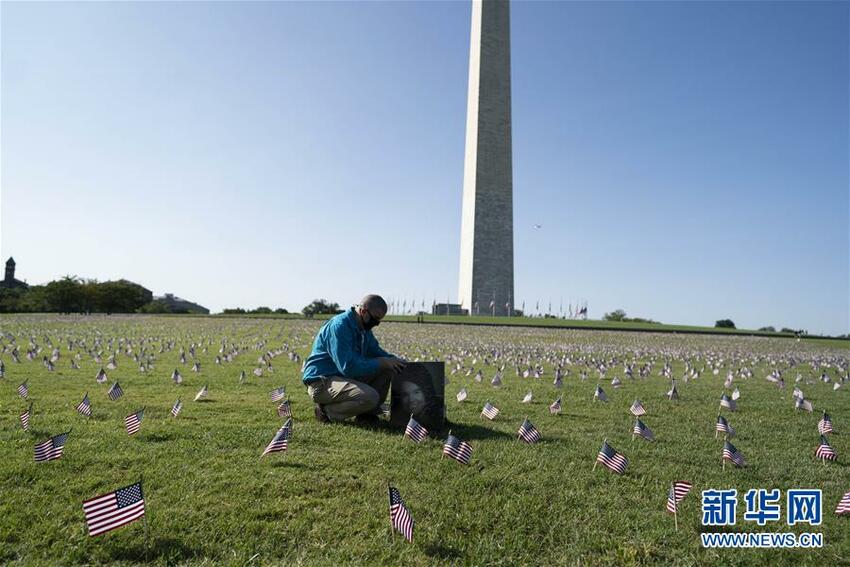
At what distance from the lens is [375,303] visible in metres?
6.99

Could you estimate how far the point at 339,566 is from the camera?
12.0ft

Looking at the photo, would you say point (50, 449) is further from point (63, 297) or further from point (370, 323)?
point (63, 297)

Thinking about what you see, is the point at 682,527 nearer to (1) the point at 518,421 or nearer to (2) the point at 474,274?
(1) the point at 518,421

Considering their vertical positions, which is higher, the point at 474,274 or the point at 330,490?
the point at 474,274

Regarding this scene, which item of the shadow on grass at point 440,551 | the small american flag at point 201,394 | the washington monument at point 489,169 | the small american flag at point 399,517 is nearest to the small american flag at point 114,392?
the small american flag at point 201,394

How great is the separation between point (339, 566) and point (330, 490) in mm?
1252

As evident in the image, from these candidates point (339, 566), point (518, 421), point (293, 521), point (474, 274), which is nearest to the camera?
point (339, 566)

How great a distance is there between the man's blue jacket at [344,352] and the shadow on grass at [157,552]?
3.30 m

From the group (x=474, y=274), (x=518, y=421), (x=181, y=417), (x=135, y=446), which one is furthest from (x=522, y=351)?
(x=474, y=274)

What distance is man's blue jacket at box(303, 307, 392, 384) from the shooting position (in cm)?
698

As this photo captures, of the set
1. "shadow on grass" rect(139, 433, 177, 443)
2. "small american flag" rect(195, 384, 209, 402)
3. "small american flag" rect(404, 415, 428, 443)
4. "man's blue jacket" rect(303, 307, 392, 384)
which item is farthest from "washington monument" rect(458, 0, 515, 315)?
"shadow on grass" rect(139, 433, 177, 443)

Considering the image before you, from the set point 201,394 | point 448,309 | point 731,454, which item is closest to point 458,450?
point 731,454

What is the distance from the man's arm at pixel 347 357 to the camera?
6949mm

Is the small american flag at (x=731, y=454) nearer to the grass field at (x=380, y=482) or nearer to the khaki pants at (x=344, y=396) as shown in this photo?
the grass field at (x=380, y=482)
